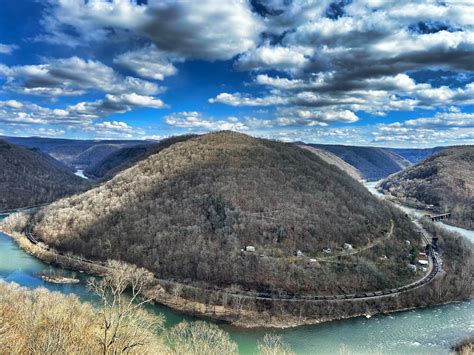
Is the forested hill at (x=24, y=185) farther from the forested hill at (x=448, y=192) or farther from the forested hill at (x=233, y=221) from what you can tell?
the forested hill at (x=448, y=192)

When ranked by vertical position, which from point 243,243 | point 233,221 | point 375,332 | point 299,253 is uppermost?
point 233,221

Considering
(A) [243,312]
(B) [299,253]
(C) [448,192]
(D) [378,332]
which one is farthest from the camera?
(C) [448,192]

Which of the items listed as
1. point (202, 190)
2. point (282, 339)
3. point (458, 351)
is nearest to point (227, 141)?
point (202, 190)

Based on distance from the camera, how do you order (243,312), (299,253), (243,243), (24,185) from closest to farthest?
(243,312), (299,253), (243,243), (24,185)

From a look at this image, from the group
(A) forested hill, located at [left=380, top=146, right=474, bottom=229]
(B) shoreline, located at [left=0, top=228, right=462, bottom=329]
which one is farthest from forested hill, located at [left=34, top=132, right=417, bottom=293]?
(A) forested hill, located at [left=380, top=146, right=474, bottom=229]

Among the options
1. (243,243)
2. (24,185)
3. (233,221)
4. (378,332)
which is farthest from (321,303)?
(24,185)

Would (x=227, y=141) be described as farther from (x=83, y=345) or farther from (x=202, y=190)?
(x=83, y=345)

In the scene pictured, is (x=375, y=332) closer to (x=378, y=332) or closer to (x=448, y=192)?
(x=378, y=332)
